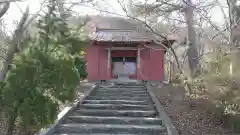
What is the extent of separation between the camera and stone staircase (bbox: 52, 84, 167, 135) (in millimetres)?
7195

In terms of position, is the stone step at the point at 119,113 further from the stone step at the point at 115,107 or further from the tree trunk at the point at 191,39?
the tree trunk at the point at 191,39

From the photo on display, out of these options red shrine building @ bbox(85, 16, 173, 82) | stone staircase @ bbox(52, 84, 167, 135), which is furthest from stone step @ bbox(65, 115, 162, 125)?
red shrine building @ bbox(85, 16, 173, 82)

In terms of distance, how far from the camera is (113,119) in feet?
26.2

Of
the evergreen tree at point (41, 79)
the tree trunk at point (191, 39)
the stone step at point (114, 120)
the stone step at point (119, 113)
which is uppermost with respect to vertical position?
the tree trunk at point (191, 39)

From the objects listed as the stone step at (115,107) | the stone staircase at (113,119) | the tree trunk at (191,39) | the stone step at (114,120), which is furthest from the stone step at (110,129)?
the tree trunk at (191,39)

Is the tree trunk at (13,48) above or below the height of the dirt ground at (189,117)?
above

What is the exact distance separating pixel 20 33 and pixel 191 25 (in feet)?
20.6

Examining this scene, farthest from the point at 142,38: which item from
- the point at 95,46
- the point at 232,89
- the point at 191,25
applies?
the point at 232,89

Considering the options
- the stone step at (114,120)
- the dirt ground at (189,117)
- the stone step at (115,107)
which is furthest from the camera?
the stone step at (115,107)

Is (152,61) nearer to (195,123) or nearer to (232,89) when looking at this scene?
(195,123)

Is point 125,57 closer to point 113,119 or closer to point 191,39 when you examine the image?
point 191,39

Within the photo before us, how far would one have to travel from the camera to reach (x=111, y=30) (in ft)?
69.2

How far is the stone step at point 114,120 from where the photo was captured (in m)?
7.90

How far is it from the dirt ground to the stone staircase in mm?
467
